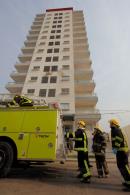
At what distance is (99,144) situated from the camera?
330 inches

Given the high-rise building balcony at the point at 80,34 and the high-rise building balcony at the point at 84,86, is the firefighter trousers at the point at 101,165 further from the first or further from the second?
the high-rise building balcony at the point at 80,34

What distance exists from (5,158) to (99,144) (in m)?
3.47

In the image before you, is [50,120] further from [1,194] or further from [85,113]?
[85,113]

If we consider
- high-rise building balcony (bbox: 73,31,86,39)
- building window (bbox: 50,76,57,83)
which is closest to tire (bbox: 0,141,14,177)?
building window (bbox: 50,76,57,83)

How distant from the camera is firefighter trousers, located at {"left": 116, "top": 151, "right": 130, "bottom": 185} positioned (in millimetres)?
5977

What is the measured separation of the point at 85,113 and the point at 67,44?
1926cm

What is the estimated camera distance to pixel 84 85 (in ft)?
130

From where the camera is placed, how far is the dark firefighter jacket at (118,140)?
626 cm

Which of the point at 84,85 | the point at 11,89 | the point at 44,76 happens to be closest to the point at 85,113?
the point at 84,85

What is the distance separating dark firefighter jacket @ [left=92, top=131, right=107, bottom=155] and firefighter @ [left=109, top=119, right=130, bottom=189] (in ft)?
6.28

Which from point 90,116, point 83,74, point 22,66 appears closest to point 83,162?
point 90,116

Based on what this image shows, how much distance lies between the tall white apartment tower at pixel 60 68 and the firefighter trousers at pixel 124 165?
22.9 metres

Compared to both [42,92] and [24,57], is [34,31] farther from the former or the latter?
[42,92]

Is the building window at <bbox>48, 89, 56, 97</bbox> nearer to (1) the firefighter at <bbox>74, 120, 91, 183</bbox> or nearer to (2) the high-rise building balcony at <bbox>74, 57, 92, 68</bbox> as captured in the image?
(2) the high-rise building balcony at <bbox>74, 57, 92, 68</bbox>
